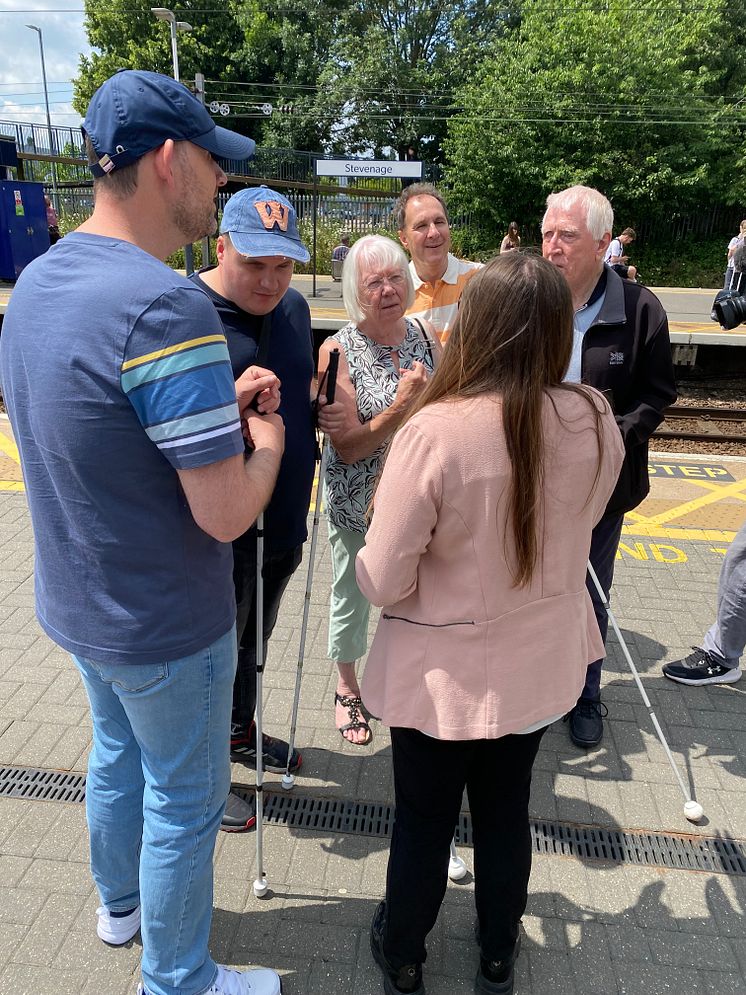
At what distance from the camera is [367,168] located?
13.7 metres

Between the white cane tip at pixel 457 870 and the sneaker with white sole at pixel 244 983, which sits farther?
the white cane tip at pixel 457 870

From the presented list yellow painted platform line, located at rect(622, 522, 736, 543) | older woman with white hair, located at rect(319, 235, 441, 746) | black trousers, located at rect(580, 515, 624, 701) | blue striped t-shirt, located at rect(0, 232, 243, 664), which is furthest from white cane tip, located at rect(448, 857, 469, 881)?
yellow painted platform line, located at rect(622, 522, 736, 543)

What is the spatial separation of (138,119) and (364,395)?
1.46 metres

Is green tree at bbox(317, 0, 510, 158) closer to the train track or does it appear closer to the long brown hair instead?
the train track

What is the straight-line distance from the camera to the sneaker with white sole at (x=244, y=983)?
1940mm

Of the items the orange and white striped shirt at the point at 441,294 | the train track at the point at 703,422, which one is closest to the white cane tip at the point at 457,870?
the orange and white striped shirt at the point at 441,294

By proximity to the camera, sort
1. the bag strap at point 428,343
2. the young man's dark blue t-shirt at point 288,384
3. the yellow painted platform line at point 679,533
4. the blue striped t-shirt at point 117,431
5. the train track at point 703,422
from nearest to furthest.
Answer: the blue striped t-shirt at point 117,431 < the young man's dark blue t-shirt at point 288,384 < the bag strap at point 428,343 < the yellow painted platform line at point 679,533 < the train track at point 703,422

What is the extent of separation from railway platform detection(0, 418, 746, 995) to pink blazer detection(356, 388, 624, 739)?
39.6 inches

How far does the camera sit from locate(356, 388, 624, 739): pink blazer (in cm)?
153

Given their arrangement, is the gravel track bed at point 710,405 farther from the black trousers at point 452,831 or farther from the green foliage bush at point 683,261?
the green foliage bush at point 683,261

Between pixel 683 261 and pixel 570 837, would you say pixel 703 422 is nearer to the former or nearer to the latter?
pixel 570 837

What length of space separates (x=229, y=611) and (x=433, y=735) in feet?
1.93

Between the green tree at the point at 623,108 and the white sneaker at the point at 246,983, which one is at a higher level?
the green tree at the point at 623,108

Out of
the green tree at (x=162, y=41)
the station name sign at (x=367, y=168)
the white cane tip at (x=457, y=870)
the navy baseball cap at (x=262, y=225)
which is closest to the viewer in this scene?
the navy baseball cap at (x=262, y=225)
